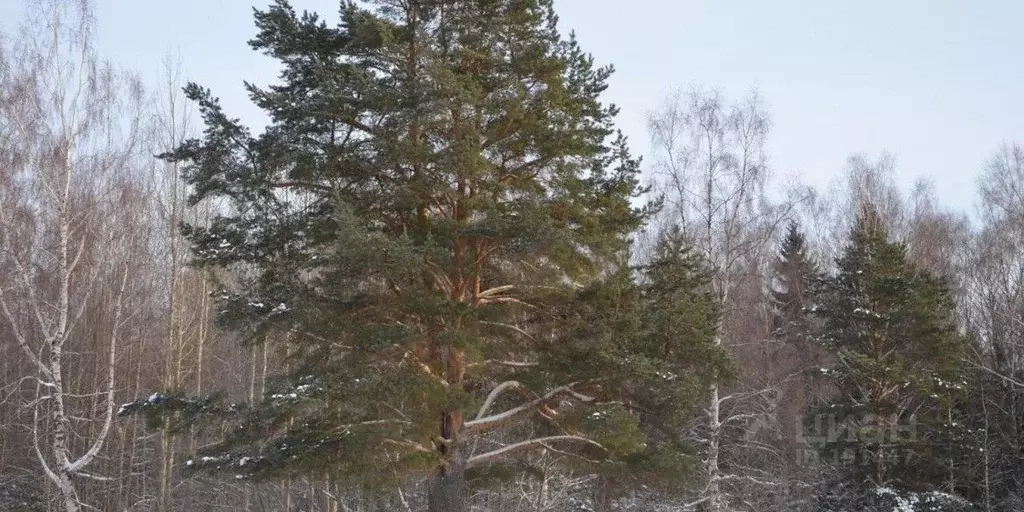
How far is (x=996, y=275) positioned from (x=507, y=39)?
17.6 meters

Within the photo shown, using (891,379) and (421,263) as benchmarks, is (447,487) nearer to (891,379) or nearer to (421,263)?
(421,263)

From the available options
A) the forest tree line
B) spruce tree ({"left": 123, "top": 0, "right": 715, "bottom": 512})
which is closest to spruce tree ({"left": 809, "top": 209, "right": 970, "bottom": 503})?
the forest tree line

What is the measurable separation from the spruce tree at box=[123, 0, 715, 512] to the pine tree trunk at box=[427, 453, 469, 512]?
0.03 meters

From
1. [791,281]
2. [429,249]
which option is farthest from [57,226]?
[791,281]

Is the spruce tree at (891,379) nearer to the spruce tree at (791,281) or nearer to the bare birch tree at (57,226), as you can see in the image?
the spruce tree at (791,281)

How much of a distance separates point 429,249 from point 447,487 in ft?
10.4

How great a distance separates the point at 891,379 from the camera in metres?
17.8

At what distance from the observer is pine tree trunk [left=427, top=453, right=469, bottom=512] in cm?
977

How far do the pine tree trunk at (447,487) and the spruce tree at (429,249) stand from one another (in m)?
0.03

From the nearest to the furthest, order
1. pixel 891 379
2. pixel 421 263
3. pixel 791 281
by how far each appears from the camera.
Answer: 1. pixel 421 263
2. pixel 891 379
3. pixel 791 281

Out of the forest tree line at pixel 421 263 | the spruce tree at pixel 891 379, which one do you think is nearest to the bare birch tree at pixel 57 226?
the forest tree line at pixel 421 263

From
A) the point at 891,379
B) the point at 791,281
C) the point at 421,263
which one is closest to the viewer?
the point at 421,263

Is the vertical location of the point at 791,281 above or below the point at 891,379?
above

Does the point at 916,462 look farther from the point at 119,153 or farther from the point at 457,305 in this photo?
the point at 119,153
